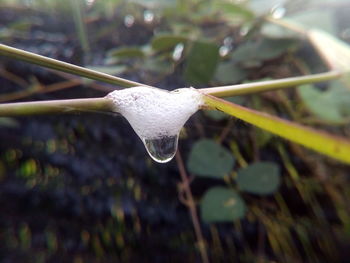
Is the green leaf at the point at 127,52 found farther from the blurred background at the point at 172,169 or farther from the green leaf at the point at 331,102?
the green leaf at the point at 331,102

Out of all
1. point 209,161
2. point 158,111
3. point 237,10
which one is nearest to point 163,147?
point 158,111

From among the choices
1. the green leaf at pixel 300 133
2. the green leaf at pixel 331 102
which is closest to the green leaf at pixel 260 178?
the green leaf at pixel 331 102

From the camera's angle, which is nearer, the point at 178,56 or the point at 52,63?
the point at 52,63

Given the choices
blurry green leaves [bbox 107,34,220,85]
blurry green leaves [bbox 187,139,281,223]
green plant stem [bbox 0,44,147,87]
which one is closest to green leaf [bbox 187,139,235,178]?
blurry green leaves [bbox 187,139,281,223]

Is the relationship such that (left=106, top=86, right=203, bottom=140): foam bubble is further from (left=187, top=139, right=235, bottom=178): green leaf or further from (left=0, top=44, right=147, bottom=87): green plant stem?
(left=187, top=139, right=235, bottom=178): green leaf

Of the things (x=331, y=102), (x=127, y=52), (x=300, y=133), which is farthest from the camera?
(x=127, y=52)

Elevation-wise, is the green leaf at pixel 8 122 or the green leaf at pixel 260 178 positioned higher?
the green leaf at pixel 8 122

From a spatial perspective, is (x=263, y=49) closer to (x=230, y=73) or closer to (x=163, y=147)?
(x=230, y=73)
